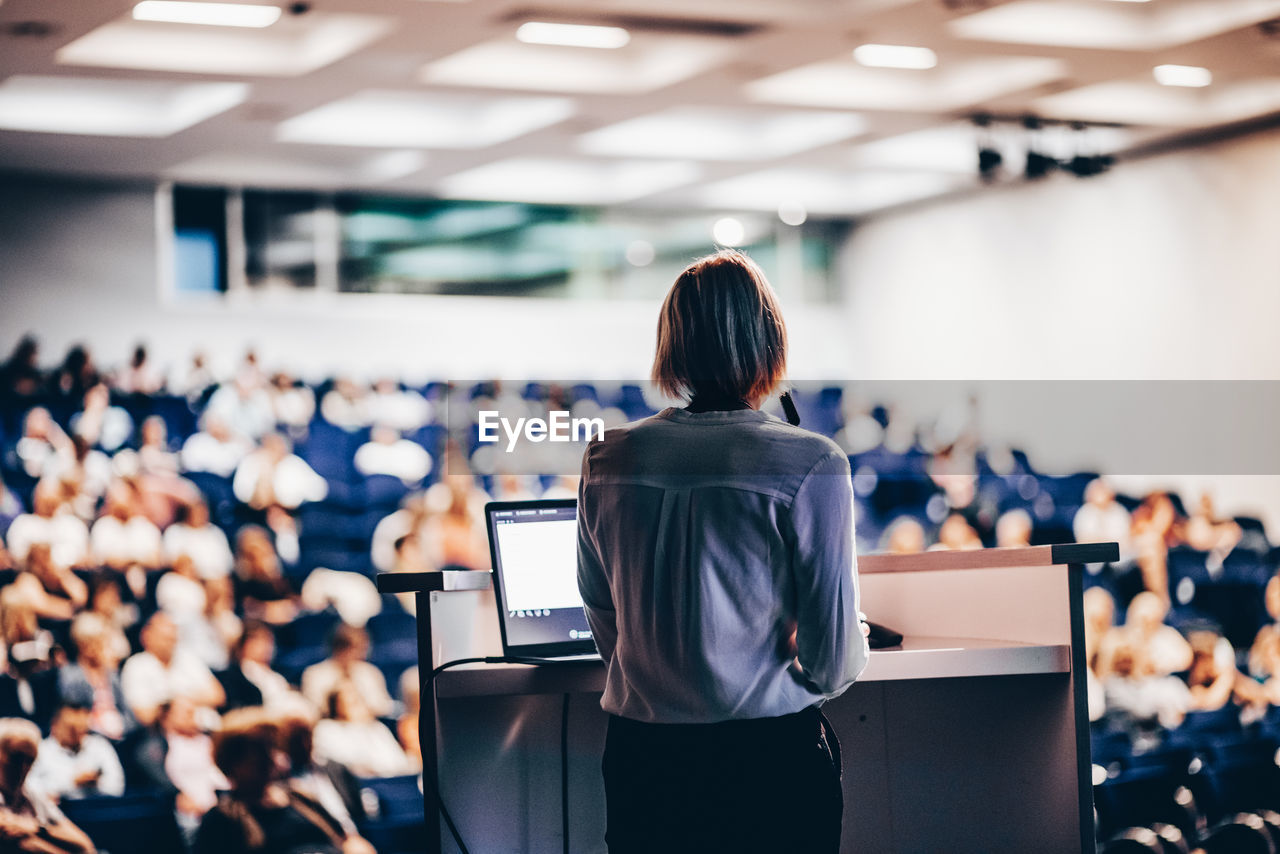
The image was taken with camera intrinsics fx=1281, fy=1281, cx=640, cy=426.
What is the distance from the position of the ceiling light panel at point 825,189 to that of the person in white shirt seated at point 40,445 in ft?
12.9

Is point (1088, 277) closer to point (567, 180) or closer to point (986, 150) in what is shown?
point (986, 150)

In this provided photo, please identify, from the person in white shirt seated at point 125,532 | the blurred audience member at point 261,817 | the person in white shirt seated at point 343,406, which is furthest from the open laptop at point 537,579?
the person in white shirt seated at point 343,406

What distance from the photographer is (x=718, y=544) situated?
1.31 m

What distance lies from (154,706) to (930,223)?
573 cm

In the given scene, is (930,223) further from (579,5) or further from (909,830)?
(909,830)

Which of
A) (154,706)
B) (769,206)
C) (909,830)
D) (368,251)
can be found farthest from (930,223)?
(909,830)

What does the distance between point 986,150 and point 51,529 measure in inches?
184

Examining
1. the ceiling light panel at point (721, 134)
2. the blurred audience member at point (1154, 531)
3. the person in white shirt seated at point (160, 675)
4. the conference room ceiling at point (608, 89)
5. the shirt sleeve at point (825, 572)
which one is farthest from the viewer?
the ceiling light panel at point (721, 134)

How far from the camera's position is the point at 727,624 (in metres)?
1.31

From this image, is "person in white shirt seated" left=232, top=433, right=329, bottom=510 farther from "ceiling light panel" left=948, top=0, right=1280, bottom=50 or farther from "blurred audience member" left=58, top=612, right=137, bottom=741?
"ceiling light panel" left=948, top=0, right=1280, bottom=50

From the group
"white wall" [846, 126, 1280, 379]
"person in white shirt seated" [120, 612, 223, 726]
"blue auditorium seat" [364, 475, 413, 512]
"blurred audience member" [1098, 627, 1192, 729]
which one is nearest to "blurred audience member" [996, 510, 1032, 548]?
"blurred audience member" [1098, 627, 1192, 729]

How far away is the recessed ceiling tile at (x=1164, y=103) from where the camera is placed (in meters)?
5.86

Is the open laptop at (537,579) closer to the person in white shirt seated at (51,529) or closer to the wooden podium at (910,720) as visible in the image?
the wooden podium at (910,720)

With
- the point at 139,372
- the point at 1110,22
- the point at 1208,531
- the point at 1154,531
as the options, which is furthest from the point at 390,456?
the point at 1208,531
